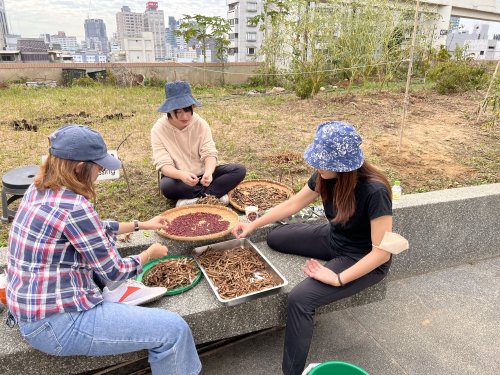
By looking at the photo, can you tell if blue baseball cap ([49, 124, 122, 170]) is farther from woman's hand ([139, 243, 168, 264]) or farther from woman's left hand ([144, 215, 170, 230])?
woman's left hand ([144, 215, 170, 230])

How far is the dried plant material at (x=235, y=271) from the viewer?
2.08m

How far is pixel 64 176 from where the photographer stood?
4.84ft

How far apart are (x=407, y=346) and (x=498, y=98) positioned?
4.48 metres

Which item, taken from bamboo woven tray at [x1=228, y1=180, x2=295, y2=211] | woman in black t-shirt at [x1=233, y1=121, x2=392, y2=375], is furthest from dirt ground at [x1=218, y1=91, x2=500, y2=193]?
woman in black t-shirt at [x1=233, y1=121, x2=392, y2=375]

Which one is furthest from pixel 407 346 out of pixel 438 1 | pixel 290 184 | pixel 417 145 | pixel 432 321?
pixel 438 1

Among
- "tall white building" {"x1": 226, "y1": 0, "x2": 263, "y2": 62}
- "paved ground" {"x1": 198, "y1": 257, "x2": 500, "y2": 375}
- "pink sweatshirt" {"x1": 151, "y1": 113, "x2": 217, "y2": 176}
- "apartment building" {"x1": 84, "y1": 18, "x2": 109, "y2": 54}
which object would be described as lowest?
"paved ground" {"x1": 198, "y1": 257, "x2": 500, "y2": 375}

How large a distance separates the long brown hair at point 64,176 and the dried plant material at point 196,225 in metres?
0.92

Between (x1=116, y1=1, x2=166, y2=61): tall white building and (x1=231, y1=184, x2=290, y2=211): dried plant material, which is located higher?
(x1=116, y1=1, x2=166, y2=61): tall white building

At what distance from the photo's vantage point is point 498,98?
5.15m

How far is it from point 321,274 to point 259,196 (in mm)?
1361

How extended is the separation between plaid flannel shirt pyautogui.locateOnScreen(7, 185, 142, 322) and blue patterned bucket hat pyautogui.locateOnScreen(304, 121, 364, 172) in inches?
44.1

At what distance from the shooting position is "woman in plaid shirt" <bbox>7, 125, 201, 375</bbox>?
1446mm

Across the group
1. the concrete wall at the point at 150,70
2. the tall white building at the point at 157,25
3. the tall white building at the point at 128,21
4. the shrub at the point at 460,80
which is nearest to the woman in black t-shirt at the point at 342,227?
the shrub at the point at 460,80

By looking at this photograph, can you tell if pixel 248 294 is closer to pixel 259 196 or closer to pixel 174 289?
pixel 174 289
